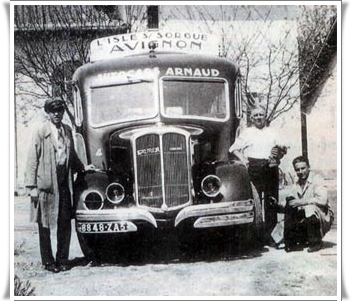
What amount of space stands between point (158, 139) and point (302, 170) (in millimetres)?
1318

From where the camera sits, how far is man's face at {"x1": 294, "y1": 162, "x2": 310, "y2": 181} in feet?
17.7

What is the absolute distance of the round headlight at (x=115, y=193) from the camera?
16.8ft

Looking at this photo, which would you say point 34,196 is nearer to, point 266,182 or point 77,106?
point 77,106

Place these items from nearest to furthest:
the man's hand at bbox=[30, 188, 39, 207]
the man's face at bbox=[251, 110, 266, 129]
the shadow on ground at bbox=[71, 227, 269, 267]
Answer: the shadow on ground at bbox=[71, 227, 269, 267]
the man's hand at bbox=[30, 188, 39, 207]
the man's face at bbox=[251, 110, 266, 129]

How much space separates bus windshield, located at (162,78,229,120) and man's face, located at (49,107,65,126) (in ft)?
2.96

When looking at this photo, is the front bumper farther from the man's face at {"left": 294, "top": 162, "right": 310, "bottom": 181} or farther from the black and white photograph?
the man's face at {"left": 294, "top": 162, "right": 310, "bottom": 181}

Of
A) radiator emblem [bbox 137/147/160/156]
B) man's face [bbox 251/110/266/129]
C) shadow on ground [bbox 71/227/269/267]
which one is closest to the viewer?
radiator emblem [bbox 137/147/160/156]

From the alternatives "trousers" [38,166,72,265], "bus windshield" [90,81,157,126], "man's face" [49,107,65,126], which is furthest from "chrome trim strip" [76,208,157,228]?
"man's face" [49,107,65,126]

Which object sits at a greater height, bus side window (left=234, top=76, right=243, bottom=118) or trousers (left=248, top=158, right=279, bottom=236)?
bus side window (left=234, top=76, right=243, bottom=118)

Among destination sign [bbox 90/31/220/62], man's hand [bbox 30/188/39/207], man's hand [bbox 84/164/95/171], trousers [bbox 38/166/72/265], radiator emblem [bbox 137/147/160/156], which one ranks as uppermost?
destination sign [bbox 90/31/220/62]

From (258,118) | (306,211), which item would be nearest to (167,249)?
(306,211)

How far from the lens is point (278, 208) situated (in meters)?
5.40

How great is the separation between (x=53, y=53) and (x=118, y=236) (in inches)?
67.1
